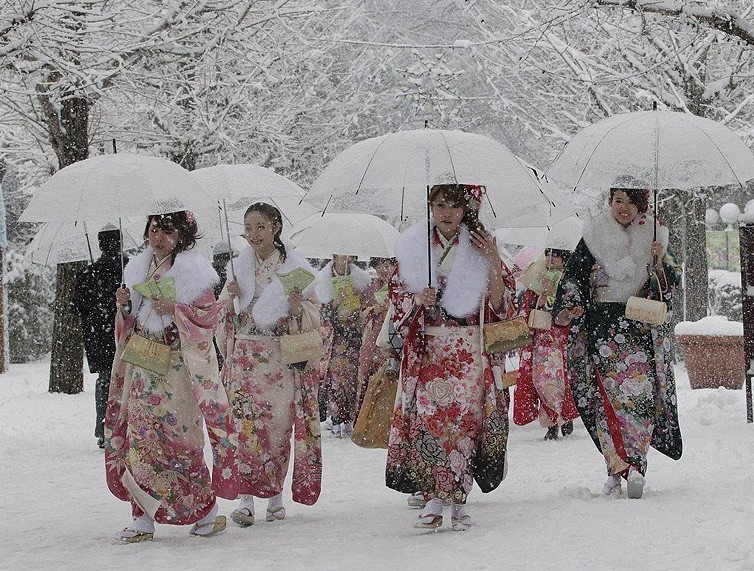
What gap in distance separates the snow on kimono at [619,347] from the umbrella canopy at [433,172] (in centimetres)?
57

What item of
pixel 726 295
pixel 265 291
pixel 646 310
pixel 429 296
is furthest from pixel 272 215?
pixel 726 295

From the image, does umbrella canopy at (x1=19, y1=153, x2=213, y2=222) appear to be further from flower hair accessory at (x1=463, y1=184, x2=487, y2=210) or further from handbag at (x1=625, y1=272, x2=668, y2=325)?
handbag at (x1=625, y1=272, x2=668, y2=325)

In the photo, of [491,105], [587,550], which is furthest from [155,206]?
[491,105]

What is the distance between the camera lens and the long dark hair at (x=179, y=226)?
6.59 meters

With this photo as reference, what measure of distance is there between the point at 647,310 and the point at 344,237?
4.68 m

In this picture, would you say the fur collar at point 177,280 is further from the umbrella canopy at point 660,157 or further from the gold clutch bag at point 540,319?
the gold clutch bag at point 540,319

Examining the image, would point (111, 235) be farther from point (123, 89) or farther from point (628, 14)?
point (628, 14)

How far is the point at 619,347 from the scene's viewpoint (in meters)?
7.21

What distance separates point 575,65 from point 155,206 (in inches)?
425

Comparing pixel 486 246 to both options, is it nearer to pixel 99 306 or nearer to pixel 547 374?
pixel 99 306

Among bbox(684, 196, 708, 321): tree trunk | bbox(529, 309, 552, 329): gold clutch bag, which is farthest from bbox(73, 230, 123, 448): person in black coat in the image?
bbox(684, 196, 708, 321): tree trunk

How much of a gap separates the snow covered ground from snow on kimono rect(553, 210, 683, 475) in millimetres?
350

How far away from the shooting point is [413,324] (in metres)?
6.52

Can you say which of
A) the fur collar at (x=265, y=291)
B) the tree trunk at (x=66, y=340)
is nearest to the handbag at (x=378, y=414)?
the fur collar at (x=265, y=291)
